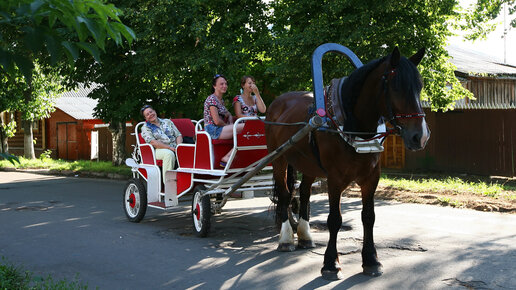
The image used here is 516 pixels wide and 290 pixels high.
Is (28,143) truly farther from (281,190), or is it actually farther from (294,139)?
(294,139)

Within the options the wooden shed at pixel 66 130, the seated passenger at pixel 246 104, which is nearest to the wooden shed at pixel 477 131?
the seated passenger at pixel 246 104

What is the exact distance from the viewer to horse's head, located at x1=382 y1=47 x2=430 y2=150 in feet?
15.3

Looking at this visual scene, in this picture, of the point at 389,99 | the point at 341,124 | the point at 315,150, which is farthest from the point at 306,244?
the point at 389,99

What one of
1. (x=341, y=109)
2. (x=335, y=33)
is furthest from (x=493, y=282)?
(x=335, y=33)

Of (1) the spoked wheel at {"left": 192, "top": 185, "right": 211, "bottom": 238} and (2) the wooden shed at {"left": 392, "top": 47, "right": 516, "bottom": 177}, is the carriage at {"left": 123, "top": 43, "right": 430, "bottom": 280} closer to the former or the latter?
(1) the spoked wheel at {"left": 192, "top": 185, "right": 211, "bottom": 238}

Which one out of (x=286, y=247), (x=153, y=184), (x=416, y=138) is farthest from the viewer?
(x=153, y=184)

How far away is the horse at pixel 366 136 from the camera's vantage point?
15.6 ft

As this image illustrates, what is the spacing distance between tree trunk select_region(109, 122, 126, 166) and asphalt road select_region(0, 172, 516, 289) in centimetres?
914

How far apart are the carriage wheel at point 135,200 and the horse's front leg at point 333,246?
13.0 ft

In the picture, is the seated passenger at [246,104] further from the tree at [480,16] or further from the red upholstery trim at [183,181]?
the tree at [480,16]

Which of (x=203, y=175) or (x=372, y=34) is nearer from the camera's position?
(x=203, y=175)

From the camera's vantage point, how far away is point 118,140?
19.9 m

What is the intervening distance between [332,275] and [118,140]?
15909 mm

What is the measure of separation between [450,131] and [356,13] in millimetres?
8923
